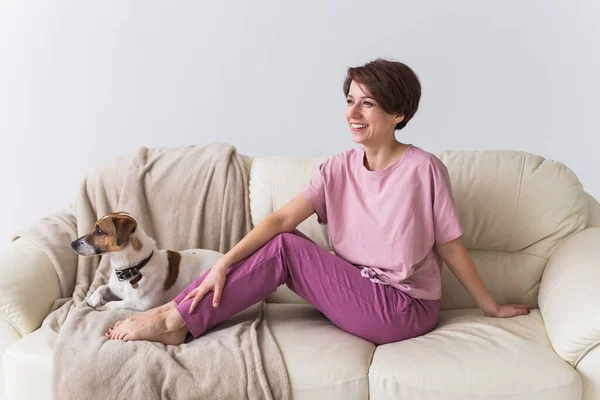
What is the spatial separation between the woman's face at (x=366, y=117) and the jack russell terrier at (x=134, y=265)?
77 cm

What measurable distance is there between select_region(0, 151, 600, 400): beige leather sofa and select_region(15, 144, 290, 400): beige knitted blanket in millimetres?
70

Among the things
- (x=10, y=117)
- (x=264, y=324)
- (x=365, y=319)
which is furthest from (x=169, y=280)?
(x=10, y=117)

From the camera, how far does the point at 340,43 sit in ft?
10.4

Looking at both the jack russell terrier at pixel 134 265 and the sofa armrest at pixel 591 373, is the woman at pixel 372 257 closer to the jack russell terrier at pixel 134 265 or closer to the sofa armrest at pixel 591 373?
the jack russell terrier at pixel 134 265

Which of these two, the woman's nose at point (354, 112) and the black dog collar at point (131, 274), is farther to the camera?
the black dog collar at point (131, 274)

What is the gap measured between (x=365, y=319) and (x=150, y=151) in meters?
1.26

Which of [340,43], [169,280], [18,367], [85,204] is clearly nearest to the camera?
[18,367]

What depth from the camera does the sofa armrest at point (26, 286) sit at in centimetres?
217

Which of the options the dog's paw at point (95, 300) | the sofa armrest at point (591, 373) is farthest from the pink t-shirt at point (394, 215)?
the dog's paw at point (95, 300)

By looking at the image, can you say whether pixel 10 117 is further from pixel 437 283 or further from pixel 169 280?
pixel 437 283

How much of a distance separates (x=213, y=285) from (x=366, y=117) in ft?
2.46

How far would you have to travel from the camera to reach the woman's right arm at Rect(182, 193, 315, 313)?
2.06 metres

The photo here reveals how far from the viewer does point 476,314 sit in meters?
2.35

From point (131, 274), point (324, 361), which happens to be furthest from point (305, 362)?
point (131, 274)
